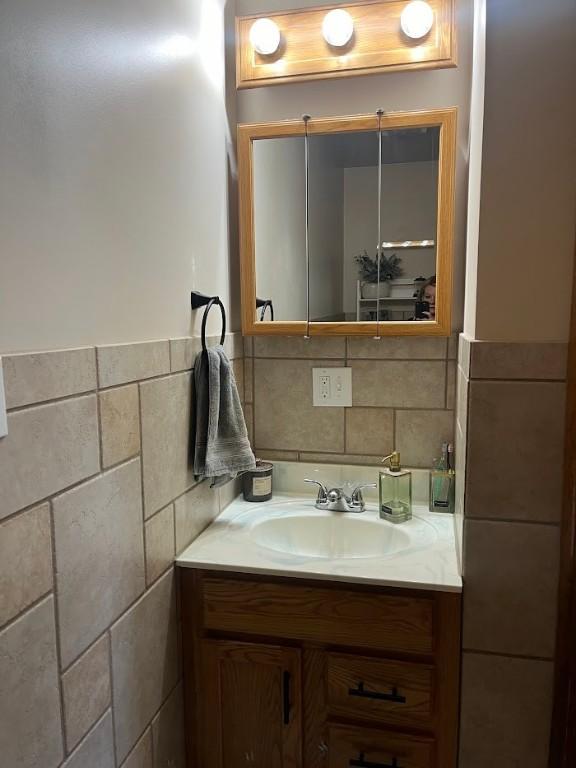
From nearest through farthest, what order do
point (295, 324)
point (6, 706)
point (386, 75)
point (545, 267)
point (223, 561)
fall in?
point (6, 706), point (545, 267), point (223, 561), point (386, 75), point (295, 324)

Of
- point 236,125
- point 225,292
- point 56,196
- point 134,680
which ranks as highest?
point 236,125

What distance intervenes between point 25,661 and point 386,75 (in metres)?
1.62

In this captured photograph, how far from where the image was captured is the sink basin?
153 cm

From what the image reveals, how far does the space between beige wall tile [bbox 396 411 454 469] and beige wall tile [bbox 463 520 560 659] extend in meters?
0.50

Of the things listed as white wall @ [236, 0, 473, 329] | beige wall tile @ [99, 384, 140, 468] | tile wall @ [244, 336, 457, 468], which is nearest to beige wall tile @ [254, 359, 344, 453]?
tile wall @ [244, 336, 457, 468]

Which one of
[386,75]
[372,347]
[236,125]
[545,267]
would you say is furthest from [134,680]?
[386,75]

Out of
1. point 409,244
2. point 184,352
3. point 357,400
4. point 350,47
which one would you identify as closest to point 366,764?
point 357,400

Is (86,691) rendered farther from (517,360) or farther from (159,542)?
(517,360)

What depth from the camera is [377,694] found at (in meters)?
1.26

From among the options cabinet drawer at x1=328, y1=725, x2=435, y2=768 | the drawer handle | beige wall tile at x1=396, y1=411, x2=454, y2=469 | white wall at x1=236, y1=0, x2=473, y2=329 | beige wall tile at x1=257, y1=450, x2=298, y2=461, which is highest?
white wall at x1=236, y1=0, x2=473, y2=329

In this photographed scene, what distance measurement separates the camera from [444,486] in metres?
1.59

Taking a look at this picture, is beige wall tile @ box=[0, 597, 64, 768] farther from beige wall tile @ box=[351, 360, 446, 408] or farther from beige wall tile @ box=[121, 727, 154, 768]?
beige wall tile @ box=[351, 360, 446, 408]

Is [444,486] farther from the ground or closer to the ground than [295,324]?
closer to the ground

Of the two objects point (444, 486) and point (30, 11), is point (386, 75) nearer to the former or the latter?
point (30, 11)
